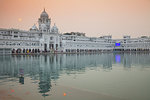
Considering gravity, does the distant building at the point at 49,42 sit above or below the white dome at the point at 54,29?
below

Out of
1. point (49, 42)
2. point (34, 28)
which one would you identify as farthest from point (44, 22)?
point (49, 42)

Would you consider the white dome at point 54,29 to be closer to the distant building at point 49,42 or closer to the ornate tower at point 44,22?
the distant building at point 49,42

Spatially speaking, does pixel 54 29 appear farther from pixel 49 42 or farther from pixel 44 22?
pixel 49 42

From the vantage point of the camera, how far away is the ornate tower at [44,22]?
3735 inches

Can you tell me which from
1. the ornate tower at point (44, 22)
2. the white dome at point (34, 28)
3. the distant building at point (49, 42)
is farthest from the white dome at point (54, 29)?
the white dome at point (34, 28)

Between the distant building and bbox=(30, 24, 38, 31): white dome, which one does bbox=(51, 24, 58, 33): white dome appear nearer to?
the distant building

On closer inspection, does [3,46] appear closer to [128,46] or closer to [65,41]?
[65,41]

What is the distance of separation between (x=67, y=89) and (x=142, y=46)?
13017 centimetres

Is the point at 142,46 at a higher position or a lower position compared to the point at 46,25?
lower

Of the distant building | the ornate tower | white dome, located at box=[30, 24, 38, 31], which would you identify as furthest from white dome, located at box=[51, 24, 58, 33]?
white dome, located at box=[30, 24, 38, 31]

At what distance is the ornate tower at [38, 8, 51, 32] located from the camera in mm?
94875

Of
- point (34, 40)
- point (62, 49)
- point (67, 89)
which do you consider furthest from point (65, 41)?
point (67, 89)

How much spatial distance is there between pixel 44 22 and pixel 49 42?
14.0m

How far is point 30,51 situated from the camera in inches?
3226
